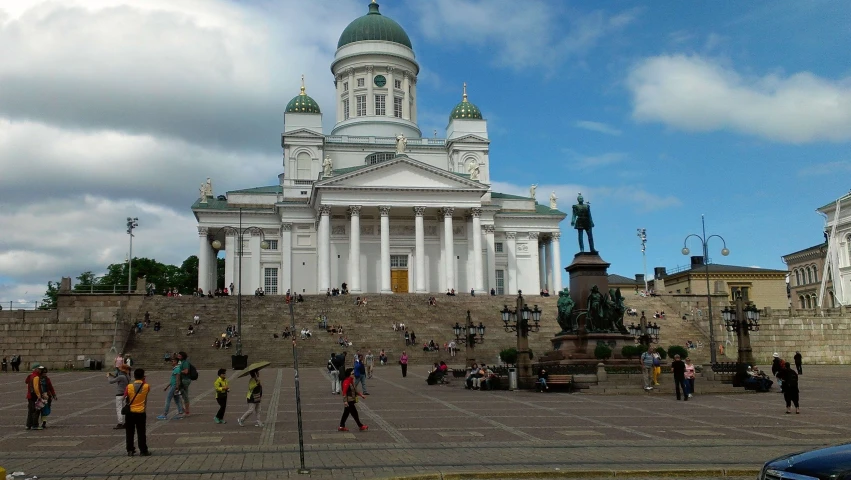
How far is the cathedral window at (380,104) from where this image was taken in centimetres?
8575

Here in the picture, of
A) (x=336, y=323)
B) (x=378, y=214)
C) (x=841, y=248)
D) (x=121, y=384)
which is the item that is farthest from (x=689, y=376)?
(x=841, y=248)

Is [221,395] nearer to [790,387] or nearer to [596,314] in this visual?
[790,387]

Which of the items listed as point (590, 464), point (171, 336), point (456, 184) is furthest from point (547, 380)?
point (456, 184)

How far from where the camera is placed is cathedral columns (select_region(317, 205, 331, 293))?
69000mm

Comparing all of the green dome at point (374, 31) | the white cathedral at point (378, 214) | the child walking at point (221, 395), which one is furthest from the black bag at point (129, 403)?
the green dome at point (374, 31)

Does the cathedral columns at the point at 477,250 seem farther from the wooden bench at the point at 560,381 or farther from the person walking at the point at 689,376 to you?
the person walking at the point at 689,376

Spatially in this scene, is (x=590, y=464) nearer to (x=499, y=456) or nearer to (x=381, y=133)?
(x=499, y=456)

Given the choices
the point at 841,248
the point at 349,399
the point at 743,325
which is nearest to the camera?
the point at 349,399

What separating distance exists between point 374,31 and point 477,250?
30.7m

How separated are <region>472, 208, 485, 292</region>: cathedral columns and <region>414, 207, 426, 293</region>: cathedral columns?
14.8ft

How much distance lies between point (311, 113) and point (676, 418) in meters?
65.3

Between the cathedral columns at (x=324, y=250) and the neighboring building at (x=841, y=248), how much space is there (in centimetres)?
4837

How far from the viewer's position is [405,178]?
7081 centimetres

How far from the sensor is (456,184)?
2800 inches
